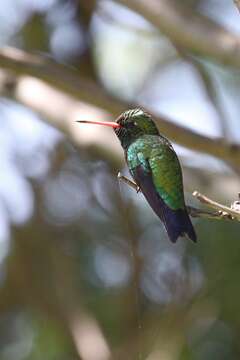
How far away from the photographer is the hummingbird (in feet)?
8.18

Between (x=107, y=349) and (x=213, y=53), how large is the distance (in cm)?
182

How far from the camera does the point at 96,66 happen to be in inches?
244

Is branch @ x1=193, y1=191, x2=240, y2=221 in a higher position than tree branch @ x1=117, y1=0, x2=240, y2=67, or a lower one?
lower

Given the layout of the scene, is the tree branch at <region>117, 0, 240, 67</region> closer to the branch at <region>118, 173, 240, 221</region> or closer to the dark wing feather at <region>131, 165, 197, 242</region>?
the dark wing feather at <region>131, 165, 197, 242</region>

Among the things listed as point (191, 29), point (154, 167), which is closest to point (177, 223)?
point (154, 167)

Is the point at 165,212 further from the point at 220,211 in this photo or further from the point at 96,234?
the point at 96,234

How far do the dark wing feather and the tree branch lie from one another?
1555 millimetres

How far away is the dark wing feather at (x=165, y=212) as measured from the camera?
2346 millimetres

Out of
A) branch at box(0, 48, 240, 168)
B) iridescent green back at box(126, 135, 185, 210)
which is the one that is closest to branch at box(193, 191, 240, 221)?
iridescent green back at box(126, 135, 185, 210)

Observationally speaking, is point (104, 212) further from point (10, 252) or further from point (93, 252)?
point (10, 252)

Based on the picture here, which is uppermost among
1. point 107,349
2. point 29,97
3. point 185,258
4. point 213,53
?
point 213,53

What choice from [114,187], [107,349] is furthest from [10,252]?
[107,349]

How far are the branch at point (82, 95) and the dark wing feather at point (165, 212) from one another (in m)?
1.43

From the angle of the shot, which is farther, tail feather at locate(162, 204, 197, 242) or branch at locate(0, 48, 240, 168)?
branch at locate(0, 48, 240, 168)
